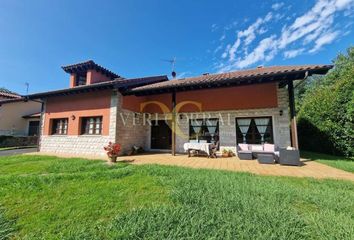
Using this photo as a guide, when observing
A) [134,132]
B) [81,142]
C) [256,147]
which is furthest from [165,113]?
[256,147]

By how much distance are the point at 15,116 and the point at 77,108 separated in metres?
12.0

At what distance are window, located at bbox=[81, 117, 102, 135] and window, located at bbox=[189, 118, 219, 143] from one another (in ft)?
18.2

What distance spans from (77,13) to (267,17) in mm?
9927

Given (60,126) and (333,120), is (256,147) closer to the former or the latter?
(333,120)

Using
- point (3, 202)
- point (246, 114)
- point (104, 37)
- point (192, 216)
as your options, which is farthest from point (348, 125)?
point (104, 37)

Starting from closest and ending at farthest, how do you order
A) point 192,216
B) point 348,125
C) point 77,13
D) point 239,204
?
point 192,216 → point 239,204 → point 348,125 → point 77,13

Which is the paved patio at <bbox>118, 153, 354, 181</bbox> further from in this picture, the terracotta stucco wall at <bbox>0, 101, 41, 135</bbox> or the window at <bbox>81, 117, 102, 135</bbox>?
the terracotta stucco wall at <bbox>0, 101, 41, 135</bbox>

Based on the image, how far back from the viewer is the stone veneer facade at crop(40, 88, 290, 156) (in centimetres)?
888

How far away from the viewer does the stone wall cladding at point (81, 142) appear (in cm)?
926

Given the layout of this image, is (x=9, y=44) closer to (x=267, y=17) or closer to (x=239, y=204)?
(x=239, y=204)

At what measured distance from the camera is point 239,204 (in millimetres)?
2832

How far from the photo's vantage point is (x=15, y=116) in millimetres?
16891

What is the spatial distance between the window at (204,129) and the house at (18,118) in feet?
53.5

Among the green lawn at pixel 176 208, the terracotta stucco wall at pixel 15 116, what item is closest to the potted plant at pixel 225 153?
the green lawn at pixel 176 208
